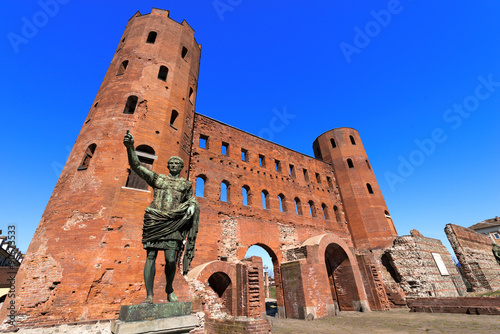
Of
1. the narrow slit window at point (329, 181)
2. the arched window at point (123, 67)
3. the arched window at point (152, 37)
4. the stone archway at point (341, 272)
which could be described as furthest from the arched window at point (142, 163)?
the narrow slit window at point (329, 181)

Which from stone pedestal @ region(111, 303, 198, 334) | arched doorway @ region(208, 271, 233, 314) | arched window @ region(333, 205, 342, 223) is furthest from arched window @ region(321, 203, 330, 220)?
stone pedestal @ region(111, 303, 198, 334)

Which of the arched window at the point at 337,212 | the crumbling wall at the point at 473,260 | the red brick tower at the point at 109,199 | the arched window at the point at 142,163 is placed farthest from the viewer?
the arched window at the point at 337,212

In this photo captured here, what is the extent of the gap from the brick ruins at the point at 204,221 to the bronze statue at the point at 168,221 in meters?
3.88

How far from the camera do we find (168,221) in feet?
11.8

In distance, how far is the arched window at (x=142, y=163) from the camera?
9.40 metres

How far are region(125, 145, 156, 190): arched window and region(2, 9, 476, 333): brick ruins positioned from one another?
0.14 feet

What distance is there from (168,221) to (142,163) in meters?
7.06

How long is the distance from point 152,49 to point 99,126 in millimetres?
5504

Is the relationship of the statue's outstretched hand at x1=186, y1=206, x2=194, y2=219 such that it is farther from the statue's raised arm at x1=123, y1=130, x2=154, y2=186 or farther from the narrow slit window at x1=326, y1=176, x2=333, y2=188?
the narrow slit window at x1=326, y1=176, x2=333, y2=188

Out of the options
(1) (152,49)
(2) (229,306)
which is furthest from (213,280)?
(1) (152,49)

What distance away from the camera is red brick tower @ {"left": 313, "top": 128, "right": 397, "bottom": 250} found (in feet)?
59.8

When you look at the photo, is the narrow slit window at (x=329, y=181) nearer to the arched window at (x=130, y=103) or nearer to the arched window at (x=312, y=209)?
the arched window at (x=312, y=209)

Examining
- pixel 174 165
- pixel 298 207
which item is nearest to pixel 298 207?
pixel 298 207

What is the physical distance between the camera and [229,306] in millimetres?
9953
